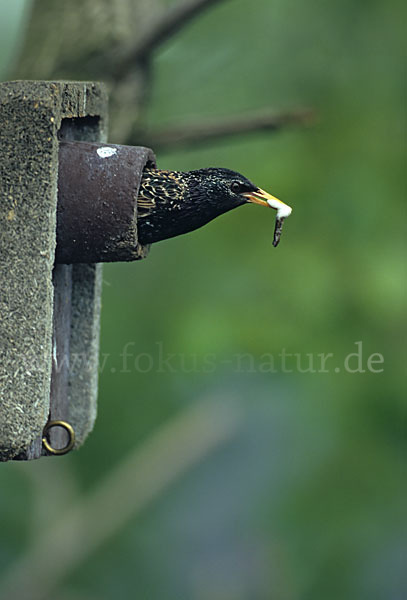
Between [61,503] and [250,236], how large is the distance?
2.95 metres

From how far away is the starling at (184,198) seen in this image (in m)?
2.07

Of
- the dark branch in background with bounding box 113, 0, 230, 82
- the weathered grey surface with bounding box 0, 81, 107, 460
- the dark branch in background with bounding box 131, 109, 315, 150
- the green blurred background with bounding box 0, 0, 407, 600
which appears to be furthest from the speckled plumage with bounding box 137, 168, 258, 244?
the green blurred background with bounding box 0, 0, 407, 600

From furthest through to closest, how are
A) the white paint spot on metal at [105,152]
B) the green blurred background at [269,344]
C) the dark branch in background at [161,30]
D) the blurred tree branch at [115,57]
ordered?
the green blurred background at [269,344] → the blurred tree branch at [115,57] → the dark branch in background at [161,30] → the white paint spot on metal at [105,152]

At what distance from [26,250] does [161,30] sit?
1.68m

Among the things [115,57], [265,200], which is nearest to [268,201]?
[265,200]

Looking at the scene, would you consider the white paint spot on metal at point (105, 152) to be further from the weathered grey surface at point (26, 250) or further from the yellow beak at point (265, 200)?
the yellow beak at point (265, 200)

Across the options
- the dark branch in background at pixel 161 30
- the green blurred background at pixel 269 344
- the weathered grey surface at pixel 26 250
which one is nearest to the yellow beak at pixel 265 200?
the weathered grey surface at pixel 26 250

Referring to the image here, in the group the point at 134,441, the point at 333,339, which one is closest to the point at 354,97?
the point at 333,339

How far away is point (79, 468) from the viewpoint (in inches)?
293

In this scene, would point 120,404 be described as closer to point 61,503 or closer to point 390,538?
point 61,503

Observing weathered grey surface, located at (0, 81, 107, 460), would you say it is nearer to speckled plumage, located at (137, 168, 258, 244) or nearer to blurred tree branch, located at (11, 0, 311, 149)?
speckled plumage, located at (137, 168, 258, 244)

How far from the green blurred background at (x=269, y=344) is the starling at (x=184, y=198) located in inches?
91.9

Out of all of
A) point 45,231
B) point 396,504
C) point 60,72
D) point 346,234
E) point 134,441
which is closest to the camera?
point 45,231

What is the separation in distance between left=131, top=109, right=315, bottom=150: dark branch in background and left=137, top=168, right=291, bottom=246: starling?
1519 mm
